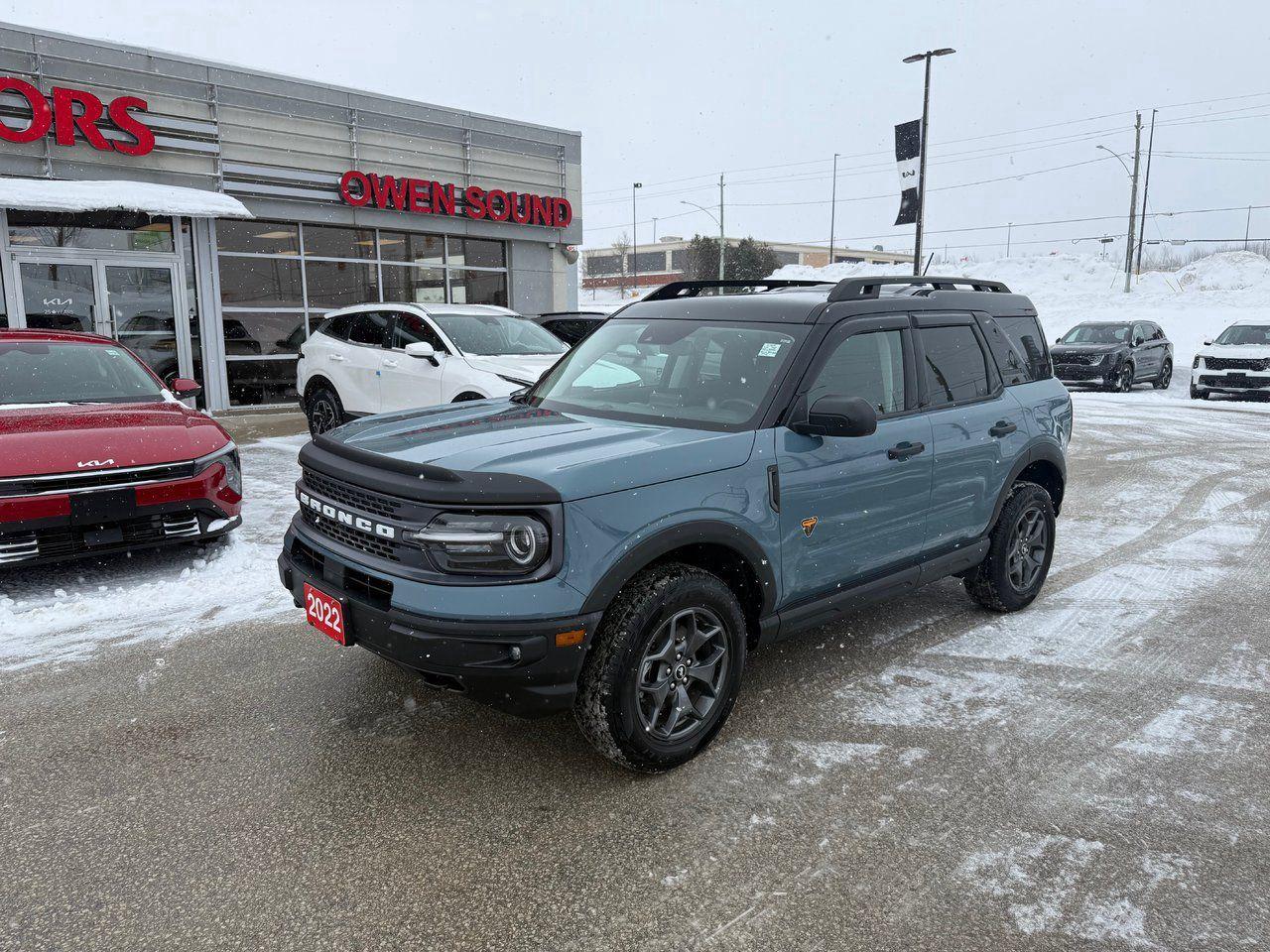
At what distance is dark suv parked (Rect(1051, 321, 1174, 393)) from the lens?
2003 cm

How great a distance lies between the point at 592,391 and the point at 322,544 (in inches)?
57.1

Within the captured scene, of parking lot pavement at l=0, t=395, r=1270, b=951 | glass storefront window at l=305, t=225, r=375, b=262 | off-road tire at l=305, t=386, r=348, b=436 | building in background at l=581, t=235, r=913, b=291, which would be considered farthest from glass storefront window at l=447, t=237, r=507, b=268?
building in background at l=581, t=235, r=913, b=291

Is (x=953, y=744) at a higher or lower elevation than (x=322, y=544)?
lower

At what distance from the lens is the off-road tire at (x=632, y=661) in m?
3.00

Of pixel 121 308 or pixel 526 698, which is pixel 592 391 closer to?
pixel 526 698

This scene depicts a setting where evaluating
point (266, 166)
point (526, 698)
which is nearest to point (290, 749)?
point (526, 698)

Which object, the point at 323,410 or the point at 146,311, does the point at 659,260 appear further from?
the point at 323,410

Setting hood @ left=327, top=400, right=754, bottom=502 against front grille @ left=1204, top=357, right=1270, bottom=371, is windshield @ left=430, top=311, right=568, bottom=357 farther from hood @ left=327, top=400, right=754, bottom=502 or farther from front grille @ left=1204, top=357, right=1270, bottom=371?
front grille @ left=1204, top=357, right=1270, bottom=371

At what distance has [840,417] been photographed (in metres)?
3.46

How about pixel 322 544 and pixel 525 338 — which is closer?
pixel 322 544

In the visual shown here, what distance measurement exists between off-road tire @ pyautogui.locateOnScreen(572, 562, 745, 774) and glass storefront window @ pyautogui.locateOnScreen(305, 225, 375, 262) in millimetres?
14205

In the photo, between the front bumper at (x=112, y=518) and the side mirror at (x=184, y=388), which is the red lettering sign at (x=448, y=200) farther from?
the front bumper at (x=112, y=518)

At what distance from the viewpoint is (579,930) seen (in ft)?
8.05

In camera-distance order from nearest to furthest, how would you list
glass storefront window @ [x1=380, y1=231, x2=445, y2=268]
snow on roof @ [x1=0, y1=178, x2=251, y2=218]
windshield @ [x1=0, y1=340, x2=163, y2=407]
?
windshield @ [x1=0, y1=340, x2=163, y2=407] → snow on roof @ [x1=0, y1=178, x2=251, y2=218] → glass storefront window @ [x1=380, y1=231, x2=445, y2=268]
